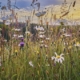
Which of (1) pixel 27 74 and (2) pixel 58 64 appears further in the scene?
(2) pixel 58 64

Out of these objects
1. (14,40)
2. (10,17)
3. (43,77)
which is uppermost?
(10,17)

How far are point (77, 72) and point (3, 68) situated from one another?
811mm

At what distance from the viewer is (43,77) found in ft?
10.4

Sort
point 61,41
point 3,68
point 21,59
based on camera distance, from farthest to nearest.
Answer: point 61,41 < point 21,59 < point 3,68

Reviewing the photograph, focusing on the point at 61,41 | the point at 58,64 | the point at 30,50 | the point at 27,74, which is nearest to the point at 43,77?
the point at 27,74

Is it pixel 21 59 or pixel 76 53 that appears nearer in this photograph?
pixel 21 59

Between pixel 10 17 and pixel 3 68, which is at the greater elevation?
pixel 10 17

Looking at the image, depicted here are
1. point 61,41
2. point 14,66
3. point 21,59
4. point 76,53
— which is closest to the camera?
point 14,66

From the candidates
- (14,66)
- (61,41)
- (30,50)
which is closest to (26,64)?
(14,66)

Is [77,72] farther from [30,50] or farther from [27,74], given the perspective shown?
[30,50]

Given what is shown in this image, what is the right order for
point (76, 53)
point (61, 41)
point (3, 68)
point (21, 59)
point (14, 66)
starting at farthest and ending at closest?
point (61, 41) → point (76, 53) → point (21, 59) → point (14, 66) → point (3, 68)

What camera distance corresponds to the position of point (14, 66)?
3322 millimetres

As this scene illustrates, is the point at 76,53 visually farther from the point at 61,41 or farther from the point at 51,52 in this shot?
the point at 61,41

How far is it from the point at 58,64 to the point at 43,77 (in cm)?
40
